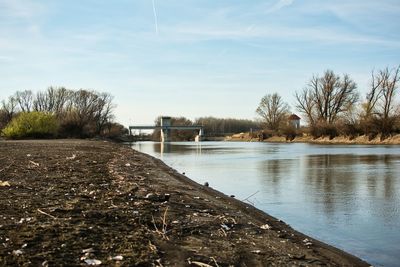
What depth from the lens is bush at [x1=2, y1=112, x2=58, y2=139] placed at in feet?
243

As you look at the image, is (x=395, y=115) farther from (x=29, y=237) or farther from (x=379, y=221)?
(x=29, y=237)

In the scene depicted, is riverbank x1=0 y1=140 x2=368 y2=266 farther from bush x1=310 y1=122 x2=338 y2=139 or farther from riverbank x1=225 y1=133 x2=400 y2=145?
bush x1=310 y1=122 x2=338 y2=139

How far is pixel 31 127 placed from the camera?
75.6 metres

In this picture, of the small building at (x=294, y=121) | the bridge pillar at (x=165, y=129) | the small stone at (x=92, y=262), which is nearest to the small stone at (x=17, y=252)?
the small stone at (x=92, y=262)

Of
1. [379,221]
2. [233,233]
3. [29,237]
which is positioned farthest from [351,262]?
[29,237]

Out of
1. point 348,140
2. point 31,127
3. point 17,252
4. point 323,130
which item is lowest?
point 17,252

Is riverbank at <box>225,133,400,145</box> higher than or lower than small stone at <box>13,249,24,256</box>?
higher

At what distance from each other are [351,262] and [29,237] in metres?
5.38

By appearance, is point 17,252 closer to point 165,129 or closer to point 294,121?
point 294,121

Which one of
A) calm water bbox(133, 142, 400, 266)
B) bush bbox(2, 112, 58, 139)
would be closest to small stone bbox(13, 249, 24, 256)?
calm water bbox(133, 142, 400, 266)

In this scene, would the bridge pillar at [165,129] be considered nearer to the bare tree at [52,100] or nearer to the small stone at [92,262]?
the bare tree at [52,100]

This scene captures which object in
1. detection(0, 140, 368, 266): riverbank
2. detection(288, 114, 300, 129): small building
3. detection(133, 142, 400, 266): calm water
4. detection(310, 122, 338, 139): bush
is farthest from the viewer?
detection(288, 114, 300, 129): small building

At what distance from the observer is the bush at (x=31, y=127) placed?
74.1 metres

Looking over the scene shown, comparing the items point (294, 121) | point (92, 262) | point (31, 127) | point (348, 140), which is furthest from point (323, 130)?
point (92, 262)
